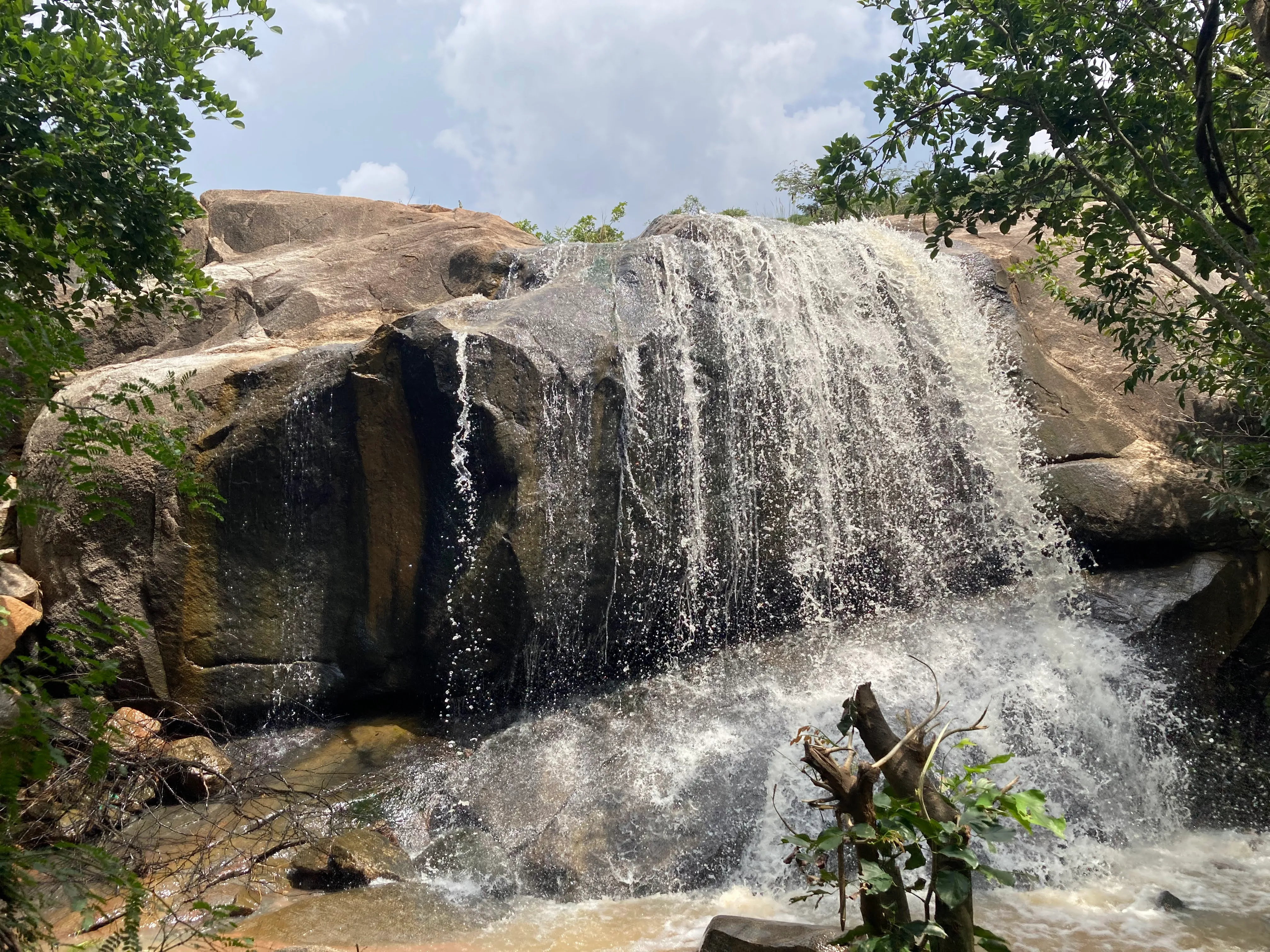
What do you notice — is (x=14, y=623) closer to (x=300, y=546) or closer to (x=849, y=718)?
(x=300, y=546)

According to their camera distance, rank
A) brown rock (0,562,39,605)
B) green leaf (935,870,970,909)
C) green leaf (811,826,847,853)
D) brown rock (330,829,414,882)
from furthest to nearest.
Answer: brown rock (0,562,39,605)
brown rock (330,829,414,882)
green leaf (811,826,847,853)
green leaf (935,870,970,909)

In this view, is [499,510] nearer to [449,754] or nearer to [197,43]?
[449,754]

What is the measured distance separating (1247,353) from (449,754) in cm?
641

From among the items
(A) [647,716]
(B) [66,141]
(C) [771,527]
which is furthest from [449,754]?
(B) [66,141]

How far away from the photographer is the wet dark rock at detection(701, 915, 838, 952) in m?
2.97

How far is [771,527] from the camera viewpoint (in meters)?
7.43

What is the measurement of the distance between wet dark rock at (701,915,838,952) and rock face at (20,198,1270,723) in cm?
379

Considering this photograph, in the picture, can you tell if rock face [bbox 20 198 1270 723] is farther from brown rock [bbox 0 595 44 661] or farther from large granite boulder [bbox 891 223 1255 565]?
brown rock [bbox 0 595 44 661]

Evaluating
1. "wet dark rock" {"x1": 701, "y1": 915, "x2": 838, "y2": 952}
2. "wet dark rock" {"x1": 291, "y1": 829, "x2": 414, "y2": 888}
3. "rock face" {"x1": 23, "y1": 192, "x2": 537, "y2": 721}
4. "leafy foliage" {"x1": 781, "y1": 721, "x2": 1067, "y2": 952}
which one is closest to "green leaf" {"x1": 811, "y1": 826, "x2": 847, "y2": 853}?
"leafy foliage" {"x1": 781, "y1": 721, "x2": 1067, "y2": 952}

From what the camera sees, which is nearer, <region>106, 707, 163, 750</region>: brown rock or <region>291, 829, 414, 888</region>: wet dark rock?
<region>291, 829, 414, 888</region>: wet dark rock

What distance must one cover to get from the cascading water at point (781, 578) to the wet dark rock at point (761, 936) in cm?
169

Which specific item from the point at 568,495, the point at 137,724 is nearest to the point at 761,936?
the point at 568,495

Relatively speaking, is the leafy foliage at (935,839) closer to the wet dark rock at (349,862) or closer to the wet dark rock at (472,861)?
the wet dark rock at (472,861)

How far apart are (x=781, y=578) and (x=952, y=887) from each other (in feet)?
17.8
